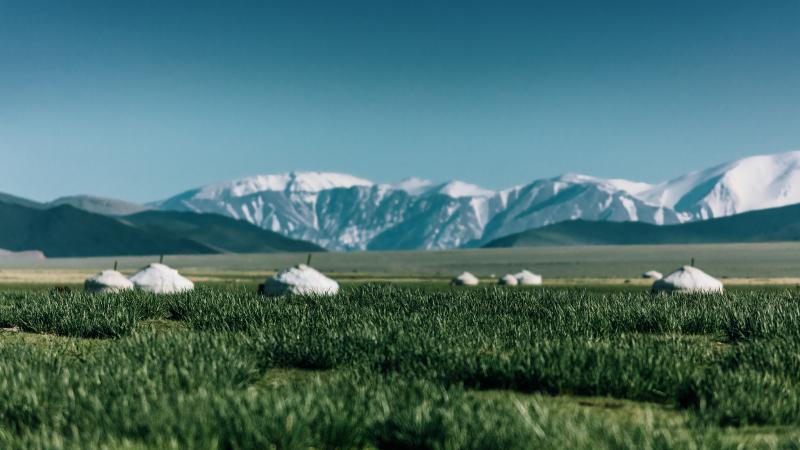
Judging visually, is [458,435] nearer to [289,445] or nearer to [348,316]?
[289,445]

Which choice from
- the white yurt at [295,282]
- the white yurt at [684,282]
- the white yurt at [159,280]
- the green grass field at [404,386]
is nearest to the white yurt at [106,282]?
the white yurt at [159,280]

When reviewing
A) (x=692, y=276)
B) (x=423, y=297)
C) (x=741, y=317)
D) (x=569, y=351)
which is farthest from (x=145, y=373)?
(x=692, y=276)

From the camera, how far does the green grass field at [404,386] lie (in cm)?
725

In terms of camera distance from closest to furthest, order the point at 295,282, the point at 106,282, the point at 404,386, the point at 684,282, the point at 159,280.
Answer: the point at 404,386, the point at 295,282, the point at 684,282, the point at 159,280, the point at 106,282

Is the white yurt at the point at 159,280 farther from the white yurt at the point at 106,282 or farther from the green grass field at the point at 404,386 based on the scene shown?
the green grass field at the point at 404,386

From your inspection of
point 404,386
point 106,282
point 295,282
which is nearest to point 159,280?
point 106,282

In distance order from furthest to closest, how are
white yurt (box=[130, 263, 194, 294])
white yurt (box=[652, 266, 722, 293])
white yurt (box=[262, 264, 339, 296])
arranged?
white yurt (box=[130, 263, 194, 294])
white yurt (box=[652, 266, 722, 293])
white yurt (box=[262, 264, 339, 296])

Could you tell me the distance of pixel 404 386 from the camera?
905cm

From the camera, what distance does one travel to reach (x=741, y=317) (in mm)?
16094

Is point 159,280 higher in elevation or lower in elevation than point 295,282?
lower

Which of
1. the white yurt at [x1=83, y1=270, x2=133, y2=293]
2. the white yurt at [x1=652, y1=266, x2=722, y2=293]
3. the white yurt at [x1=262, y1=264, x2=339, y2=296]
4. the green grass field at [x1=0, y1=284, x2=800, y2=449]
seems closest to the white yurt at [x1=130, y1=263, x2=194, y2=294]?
the white yurt at [x1=83, y1=270, x2=133, y2=293]

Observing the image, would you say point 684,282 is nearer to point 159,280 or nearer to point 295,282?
point 295,282

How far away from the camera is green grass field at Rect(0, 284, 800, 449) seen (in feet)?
23.8

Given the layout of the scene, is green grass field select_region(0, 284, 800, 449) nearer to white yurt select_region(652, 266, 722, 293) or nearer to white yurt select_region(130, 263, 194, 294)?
white yurt select_region(652, 266, 722, 293)
